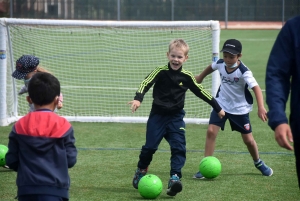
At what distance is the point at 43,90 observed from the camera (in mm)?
4188

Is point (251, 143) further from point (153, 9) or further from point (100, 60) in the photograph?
point (153, 9)

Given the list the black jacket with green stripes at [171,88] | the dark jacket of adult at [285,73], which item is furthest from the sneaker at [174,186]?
the dark jacket of adult at [285,73]

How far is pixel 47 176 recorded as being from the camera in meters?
4.14

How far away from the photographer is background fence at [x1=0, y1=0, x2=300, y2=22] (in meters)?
36.2

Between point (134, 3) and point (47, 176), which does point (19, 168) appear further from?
point (134, 3)

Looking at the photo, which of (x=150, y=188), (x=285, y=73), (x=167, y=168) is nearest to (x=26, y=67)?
(x=150, y=188)

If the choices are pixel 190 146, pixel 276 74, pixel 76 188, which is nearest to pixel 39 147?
pixel 276 74

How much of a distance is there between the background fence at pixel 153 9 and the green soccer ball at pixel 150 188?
30.7 meters

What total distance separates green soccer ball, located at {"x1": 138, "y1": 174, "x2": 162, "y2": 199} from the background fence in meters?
30.7

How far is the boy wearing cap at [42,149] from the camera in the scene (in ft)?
13.5

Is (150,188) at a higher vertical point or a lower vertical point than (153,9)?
lower

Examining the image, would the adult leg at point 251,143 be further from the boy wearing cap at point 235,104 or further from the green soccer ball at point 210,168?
the green soccer ball at point 210,168

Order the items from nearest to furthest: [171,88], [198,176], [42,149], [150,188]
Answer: [42,149]
[150,188]
[171,88]
[198,176]

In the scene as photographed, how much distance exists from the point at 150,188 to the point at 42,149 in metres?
2.17
